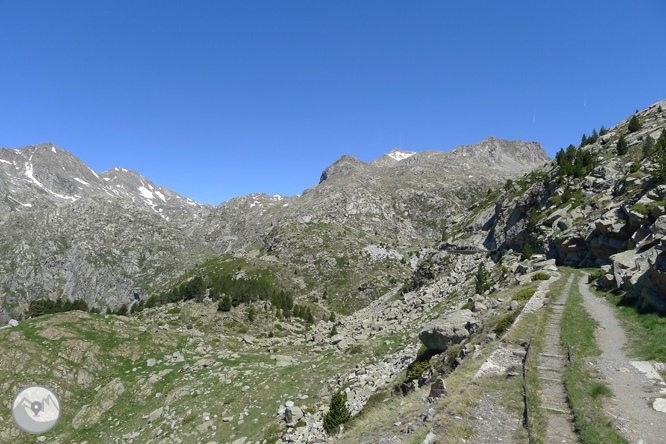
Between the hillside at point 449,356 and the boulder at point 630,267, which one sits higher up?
the boulder at point 630,267

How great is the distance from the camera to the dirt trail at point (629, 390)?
385 inches

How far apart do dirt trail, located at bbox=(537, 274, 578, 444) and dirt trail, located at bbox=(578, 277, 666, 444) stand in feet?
4.58

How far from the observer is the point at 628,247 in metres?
33.9

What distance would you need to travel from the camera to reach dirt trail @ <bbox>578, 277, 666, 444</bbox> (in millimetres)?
9789

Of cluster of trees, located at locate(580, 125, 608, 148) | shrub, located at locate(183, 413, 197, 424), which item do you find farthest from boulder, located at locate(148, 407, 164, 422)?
cluster of trees, located at locate(580, 125, 608, 148)

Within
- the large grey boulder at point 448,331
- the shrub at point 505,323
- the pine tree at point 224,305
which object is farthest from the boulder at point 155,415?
the pine tree at point 224,305

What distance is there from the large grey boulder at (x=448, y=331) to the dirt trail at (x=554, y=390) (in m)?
5.71

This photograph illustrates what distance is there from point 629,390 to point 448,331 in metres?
12.8

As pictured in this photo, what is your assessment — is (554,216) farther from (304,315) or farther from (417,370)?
(304,315)

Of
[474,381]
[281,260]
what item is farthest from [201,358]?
[281,260]

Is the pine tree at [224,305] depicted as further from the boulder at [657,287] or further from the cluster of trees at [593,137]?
the cluster of trees at [593,137]

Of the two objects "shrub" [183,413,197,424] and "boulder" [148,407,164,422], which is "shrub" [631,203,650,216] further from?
"boulder" [148,407,164,422]

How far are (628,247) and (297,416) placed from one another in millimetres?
39702

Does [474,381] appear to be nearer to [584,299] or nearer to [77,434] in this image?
[584,299]
